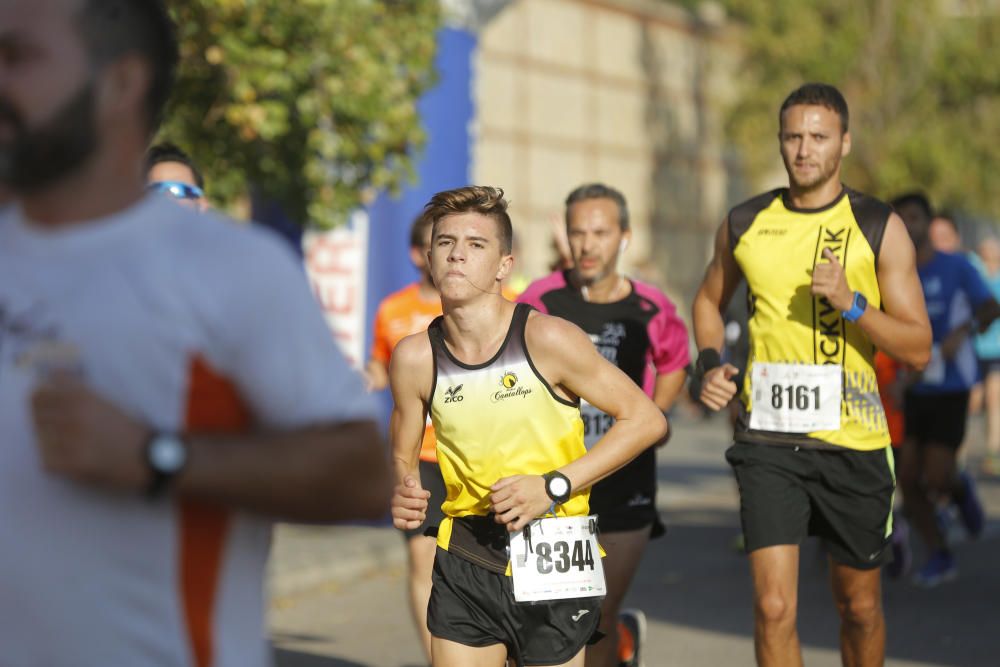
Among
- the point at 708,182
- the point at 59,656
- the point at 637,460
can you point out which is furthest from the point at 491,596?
the point at 708,182

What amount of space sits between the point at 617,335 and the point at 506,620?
190 cm

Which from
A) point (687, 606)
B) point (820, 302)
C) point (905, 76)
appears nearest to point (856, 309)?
point (820, 302)

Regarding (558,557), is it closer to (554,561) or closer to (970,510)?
(554,561)

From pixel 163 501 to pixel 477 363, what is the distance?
8.56 ft

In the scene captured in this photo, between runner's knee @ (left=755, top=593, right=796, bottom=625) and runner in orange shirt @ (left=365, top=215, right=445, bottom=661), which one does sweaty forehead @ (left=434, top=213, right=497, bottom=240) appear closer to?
runner's knee @ (left=755, top=593, right=796, bottom=625)

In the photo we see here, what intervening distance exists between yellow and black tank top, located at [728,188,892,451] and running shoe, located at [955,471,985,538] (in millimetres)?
5177

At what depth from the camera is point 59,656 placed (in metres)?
2.23

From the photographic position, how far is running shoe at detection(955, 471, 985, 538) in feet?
35.2

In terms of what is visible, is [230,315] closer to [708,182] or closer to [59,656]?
[59,656]

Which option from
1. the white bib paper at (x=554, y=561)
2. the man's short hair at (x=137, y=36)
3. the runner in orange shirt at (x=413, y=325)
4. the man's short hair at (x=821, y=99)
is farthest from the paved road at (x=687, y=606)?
the man's short hair at (x=137, y=36)

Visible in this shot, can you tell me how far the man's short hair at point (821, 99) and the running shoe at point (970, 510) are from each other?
17.6ft

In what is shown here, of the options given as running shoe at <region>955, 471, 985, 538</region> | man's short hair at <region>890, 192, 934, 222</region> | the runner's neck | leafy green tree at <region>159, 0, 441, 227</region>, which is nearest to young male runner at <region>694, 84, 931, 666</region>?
the runner's neck

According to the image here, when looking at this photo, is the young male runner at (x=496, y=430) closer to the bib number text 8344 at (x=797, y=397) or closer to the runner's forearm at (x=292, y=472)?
the bib number text 8344 at (x=797, y=397)

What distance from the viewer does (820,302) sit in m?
5.72
